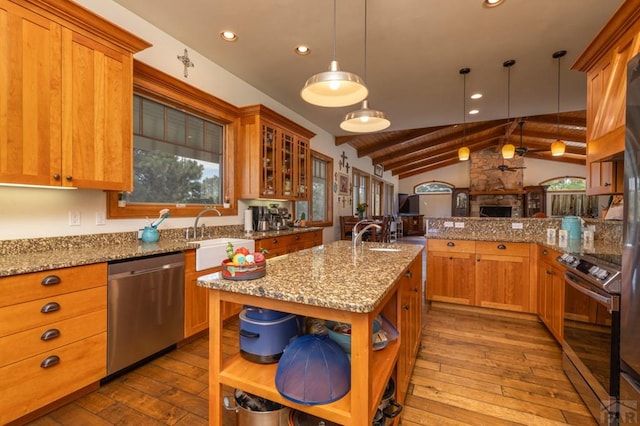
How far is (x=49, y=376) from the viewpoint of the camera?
62.9 inches

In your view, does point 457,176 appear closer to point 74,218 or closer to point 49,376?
point 74,218

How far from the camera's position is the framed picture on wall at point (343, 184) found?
267 inches

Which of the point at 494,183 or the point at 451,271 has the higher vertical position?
the point at 494,183

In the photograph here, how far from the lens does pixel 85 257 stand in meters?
1.77

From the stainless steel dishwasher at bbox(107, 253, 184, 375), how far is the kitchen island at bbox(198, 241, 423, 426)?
1.00 meters

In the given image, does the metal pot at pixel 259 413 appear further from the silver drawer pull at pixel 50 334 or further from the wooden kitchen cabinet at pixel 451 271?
the wooden kitchen cabinet at pixel 451 271

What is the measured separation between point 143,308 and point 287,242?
1863 mm

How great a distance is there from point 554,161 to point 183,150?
13.8 metres

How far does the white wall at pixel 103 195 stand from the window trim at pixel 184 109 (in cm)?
8

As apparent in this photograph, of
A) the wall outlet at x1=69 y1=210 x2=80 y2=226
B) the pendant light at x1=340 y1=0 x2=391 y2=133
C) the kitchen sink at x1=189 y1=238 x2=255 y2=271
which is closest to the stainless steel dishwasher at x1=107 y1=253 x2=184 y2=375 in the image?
the kitchen sink at x1=189 y1=238 x2=255 y2=271

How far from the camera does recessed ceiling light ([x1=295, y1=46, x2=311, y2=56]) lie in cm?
299

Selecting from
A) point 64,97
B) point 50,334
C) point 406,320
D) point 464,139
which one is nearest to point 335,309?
point 406,320

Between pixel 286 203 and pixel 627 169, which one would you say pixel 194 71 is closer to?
pixel 286 203

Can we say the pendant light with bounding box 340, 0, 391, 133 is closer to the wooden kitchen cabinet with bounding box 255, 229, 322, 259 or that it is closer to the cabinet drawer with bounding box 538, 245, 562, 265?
the wooden kitchen cabinet with bounding box 255, 229, 322, 259
